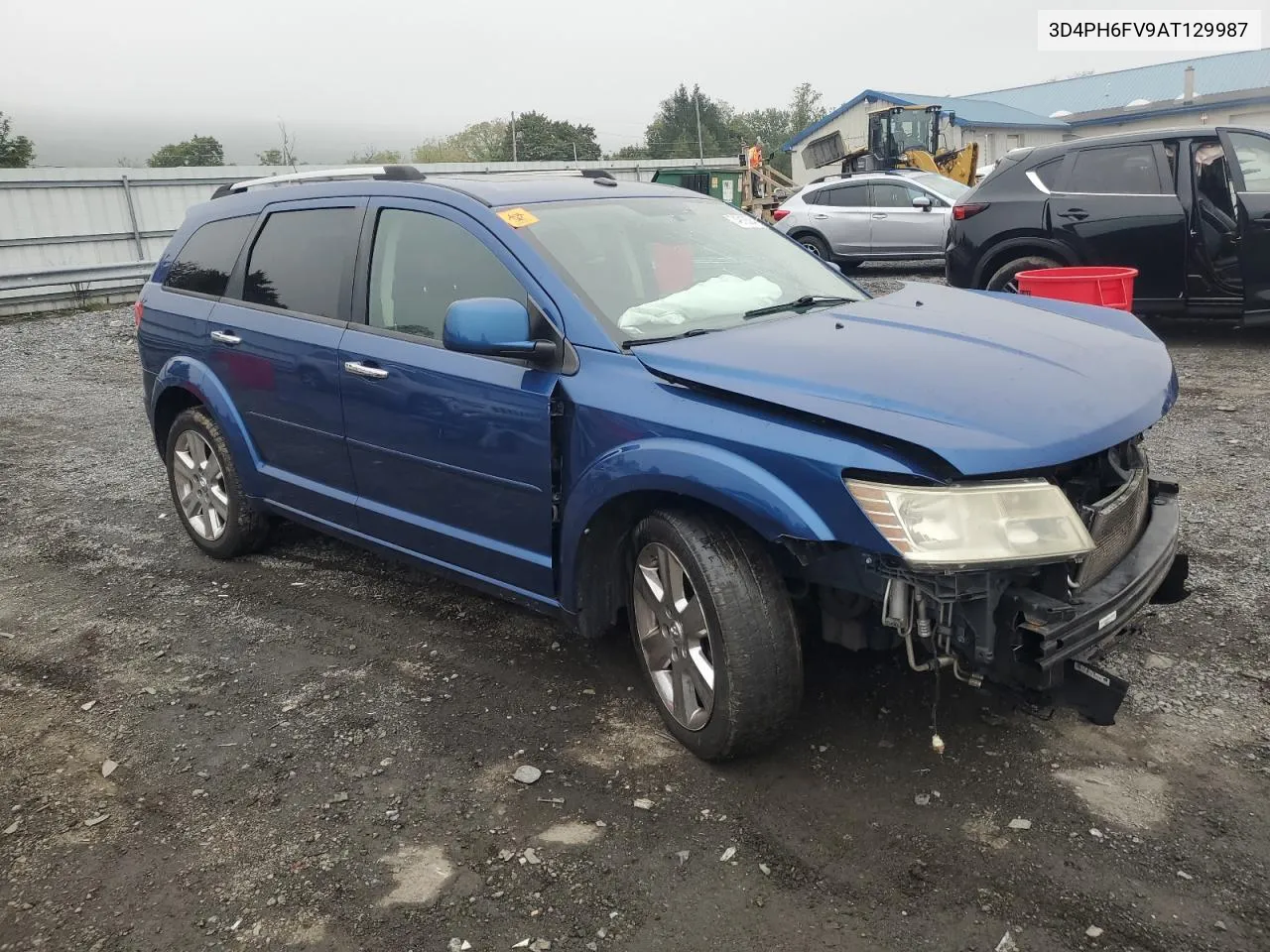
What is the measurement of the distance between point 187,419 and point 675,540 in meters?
3.18

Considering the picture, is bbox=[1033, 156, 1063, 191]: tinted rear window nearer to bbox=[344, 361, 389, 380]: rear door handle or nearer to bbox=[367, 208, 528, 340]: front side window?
bbox=[367, 208, 528, 340]: front side window

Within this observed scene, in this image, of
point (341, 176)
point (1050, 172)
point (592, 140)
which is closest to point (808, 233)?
point (1050, 172)

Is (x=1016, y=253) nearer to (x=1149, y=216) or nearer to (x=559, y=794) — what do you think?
(x=1149, y=216)

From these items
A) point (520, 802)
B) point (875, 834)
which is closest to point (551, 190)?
point (520, 802)

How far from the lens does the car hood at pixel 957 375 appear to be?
8.24 ft

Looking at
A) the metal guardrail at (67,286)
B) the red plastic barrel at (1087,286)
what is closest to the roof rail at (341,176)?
the red plastic barrel at (1087,286)

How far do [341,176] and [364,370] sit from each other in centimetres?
110

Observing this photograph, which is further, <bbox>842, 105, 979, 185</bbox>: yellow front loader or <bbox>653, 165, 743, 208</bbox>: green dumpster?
<bbox>842, 105, 979, 185</bbox>: yellow front loader

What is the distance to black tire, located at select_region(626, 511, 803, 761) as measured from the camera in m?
2.78

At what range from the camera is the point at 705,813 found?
2.85m

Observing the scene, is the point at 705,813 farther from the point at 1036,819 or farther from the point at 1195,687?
the point at 1195,687

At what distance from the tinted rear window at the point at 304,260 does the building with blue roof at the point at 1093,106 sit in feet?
118

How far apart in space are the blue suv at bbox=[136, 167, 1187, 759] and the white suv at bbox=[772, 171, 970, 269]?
36.0ft

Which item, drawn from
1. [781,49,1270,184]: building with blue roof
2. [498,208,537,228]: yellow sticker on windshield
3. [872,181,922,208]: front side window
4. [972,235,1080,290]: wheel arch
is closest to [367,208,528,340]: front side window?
[498,208,537,228]: yellow sticker on windshield
